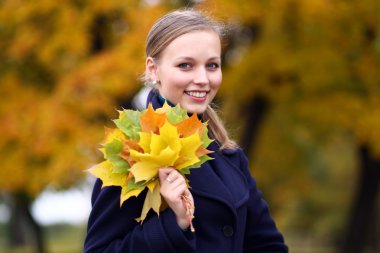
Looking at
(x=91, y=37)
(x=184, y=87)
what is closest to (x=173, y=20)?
(x=184, y=87)

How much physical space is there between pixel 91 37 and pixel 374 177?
22.6 feet

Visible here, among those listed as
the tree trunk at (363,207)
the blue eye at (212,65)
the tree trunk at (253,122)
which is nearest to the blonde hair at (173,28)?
the blue eye at (212,65)

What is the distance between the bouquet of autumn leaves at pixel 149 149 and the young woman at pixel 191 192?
47mm

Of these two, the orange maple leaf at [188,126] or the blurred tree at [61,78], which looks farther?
the blurred tree at [61,78]

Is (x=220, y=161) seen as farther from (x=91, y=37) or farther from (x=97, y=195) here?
(x=91, y=37)

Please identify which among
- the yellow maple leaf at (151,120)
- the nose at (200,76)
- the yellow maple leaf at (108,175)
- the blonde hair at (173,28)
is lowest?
the yellow maple leaf at (108,175)

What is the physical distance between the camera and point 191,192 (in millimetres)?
2604

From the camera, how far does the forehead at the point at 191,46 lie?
2633 millimetres

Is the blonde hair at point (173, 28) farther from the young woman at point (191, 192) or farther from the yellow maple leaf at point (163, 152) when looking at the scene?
the yellow maple leaf at point (163, 152)

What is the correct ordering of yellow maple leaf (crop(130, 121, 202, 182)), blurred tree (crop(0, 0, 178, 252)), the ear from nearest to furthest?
yellow maple leaf (crop(130, 121, 202, 182)) → the ear → blurred tree (crop(0, 0, 178, 252))

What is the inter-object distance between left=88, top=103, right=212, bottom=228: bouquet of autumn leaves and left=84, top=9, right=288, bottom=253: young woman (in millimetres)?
47

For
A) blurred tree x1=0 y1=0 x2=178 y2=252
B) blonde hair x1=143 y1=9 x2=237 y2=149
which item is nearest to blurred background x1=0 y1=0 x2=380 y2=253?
blurred tree x1=0 y1=0 x2=178 y2=252

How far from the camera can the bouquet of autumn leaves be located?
2.35m

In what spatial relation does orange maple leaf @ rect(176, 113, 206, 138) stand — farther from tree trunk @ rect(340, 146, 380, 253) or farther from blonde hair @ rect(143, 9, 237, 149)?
tree trunk @ rect(340, 146, 380, 253)
